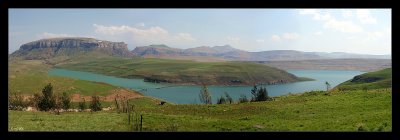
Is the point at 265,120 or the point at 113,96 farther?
the point at 113,96

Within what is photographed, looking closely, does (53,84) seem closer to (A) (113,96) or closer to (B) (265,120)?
(A) (113,96)

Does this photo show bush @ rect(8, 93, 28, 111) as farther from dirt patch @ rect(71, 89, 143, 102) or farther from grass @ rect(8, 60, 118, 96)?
→ dirt patch @ rect(71, 89, 143, 102)

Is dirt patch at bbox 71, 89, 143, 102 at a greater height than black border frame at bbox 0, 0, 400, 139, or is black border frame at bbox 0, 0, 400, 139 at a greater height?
black border frame at bbox 0, 0, 400, 139

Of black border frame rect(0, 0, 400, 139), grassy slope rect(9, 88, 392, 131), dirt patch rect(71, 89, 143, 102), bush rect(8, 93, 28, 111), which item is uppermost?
black border frame rect(0, 0, 400, 139)

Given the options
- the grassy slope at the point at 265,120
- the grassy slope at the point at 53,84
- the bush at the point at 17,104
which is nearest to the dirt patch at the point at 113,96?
the grassy slope at the point at 53,84

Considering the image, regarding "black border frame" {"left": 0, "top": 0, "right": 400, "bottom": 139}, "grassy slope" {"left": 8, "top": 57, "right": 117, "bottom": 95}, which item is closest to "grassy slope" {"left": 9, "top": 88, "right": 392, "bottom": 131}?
"black border frame" {"left": 0, "top": 0, "right": 400, "bottom": 139}
